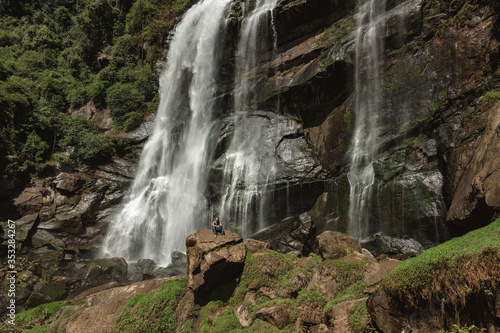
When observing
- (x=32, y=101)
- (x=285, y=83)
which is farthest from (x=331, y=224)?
(x=32, y=101)

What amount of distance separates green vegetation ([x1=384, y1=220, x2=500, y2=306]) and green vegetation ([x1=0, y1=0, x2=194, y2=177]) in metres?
23.0

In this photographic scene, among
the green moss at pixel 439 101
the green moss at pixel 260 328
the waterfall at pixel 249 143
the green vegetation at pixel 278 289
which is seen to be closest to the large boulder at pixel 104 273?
the waterfall at pixel 249 143

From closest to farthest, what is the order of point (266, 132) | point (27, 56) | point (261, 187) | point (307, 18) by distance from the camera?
point (261, 187) → point (266, 132) → point (307, 18) → point (27, 56)

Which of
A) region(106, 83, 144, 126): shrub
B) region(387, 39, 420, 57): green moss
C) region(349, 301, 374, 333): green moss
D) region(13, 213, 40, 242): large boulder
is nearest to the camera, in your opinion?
region(349, 301, 374, 333): green moss

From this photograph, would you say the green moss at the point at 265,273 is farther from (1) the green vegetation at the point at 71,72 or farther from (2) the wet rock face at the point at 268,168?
(1) the green vegetation at the point at 71,72

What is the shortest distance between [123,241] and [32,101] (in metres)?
14.1

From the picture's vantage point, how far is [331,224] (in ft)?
46.8

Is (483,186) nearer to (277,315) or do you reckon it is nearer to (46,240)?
(277,315)

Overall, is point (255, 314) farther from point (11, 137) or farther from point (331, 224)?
point (11, 137)

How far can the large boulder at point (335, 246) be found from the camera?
8406mm

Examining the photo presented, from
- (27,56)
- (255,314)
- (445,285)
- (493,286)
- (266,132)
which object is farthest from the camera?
(27,56)

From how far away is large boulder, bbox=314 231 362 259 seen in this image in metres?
8.41

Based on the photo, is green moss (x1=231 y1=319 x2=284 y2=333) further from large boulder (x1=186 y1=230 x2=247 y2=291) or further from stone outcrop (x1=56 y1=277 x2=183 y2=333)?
stone outcrop (x1=56 y1=277 x2=183 y2=333)

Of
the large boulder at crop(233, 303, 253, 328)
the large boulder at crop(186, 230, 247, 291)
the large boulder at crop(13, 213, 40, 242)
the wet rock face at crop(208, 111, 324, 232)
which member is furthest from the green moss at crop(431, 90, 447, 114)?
the large boulder at crop(13, 213, 40, 242)
